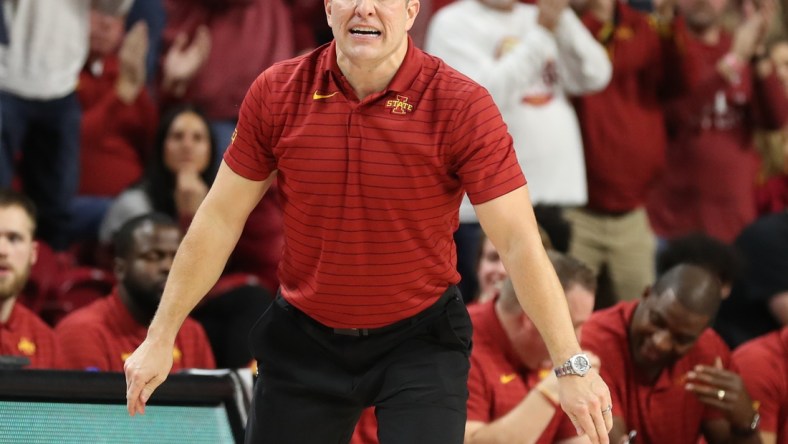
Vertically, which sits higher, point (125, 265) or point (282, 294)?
point (282, 294)

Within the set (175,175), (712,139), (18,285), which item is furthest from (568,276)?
(712,139)

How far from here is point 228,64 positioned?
6.33m

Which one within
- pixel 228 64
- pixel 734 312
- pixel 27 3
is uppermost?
pixel 27 3

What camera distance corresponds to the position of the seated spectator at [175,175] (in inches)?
225

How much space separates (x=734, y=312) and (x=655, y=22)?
5.10 ft

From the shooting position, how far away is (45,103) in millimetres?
5699

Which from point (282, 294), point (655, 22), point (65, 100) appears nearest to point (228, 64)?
point (65, 100)

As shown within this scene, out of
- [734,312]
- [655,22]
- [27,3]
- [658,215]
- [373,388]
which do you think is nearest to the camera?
[373,388]

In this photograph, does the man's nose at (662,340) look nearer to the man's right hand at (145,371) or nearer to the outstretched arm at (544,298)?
the outstretched arm at (544,298)

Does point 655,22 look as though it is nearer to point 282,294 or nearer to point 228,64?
point 228,64

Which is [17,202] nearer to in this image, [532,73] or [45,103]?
[45,103]

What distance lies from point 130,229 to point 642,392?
78.7 inches

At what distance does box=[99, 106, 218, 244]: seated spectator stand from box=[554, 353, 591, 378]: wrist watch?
3.08 meters

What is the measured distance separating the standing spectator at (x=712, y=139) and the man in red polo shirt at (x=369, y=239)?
4.14m
